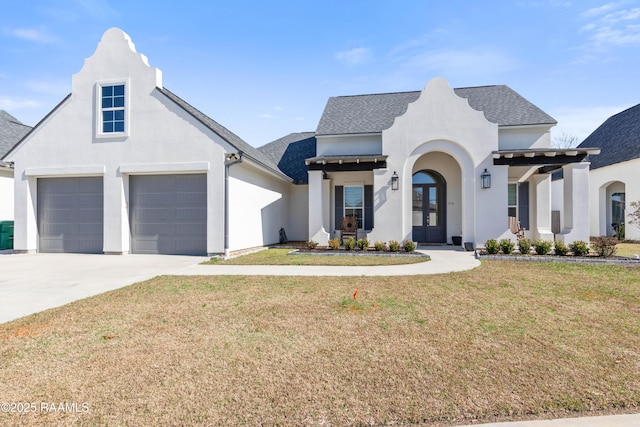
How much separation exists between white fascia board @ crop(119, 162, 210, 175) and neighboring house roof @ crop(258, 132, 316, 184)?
646 cm

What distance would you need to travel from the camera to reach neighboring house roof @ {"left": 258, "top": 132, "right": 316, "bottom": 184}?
1767cm

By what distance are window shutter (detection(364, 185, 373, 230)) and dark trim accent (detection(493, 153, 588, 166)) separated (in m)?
5.32

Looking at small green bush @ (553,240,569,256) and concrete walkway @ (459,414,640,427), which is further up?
small green bush @ (553,240,569,256)

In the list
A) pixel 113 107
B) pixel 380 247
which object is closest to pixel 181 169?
pixel 113 107

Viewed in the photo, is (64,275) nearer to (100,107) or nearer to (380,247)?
(100,107)

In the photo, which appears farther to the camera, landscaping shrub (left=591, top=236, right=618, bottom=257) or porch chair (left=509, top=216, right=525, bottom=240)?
porch chair (left=509, top=216, right=525, bottom=240)

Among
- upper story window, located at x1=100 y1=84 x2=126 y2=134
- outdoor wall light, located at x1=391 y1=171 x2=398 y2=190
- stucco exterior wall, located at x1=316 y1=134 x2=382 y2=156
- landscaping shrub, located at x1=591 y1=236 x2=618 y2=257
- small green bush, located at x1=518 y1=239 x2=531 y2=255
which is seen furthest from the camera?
stucco exterior wall, located at x1=316 y1=134 x2=382 y2=156

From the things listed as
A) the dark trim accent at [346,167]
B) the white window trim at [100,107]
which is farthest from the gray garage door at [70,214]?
the dark trim accent at [346,167]

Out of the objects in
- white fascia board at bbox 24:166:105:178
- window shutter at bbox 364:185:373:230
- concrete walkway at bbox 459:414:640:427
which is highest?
white fascia board at bbox 24:166:105:178

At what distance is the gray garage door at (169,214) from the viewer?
11664 millimetres

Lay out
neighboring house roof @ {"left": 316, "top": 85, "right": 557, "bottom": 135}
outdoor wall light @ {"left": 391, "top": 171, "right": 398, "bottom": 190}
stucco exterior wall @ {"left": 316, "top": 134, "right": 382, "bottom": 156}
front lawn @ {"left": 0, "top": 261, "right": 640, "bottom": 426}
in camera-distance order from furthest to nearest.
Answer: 1. stucco exterior wall @ {"left": 316, "top": 134, "right": 382, "bottom": 156}
2. neighboring house roof @ {"left": 316, "top": 85, "right": 557, "bottom": 135}
3. outdoor wall light @ {"left": 391, "top": 171, "right": 398, "bottom": 190}
4. front lawn @ {"left": 0, "top": 261, "right": 640, "bottom": 426}

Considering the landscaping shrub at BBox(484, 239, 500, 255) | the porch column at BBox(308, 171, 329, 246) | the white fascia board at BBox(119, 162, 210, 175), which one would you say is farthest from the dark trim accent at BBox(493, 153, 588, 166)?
the white fascia board at BBox(119, 162, 210, 175)

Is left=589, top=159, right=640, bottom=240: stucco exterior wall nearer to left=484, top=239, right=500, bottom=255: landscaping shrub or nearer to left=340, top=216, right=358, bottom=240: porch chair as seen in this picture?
left=484, top=239, right=500, bottom=255: landscaping shrub

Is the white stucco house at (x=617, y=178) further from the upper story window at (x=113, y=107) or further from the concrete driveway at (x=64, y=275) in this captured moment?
the upper story window at (x=113, y=107)
